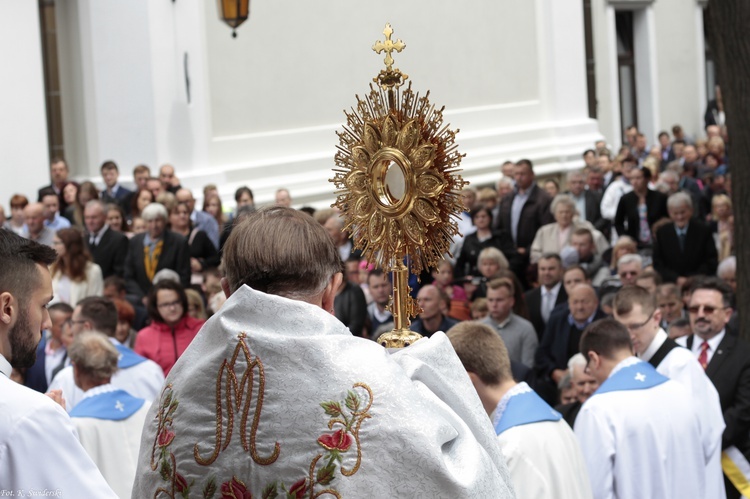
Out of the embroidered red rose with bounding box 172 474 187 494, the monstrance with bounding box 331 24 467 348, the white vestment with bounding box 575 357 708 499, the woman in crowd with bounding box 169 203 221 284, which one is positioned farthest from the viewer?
the woman in crowd with bounding box 169 203 221 284

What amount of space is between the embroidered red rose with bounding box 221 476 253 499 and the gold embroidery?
0.06 metres

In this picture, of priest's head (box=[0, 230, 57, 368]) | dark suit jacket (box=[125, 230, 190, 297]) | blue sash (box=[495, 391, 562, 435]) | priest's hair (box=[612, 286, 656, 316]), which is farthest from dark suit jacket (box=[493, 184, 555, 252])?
priest's head (box=[0, 230, 57, 368])

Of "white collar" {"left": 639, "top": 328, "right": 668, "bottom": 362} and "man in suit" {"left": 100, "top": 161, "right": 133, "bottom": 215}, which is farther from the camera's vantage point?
"man in suit" {"left": 100, "top": 161, "right": 133, "bottom": 215}

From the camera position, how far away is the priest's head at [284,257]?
2.88 metres

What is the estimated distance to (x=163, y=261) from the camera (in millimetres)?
11367

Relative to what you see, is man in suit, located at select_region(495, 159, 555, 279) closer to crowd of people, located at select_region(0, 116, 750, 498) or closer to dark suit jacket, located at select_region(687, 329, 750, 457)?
crowd of people, located at select_region(0, 116, 750, 498)

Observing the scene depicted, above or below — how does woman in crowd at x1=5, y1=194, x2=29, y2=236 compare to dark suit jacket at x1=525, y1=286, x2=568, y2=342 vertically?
above

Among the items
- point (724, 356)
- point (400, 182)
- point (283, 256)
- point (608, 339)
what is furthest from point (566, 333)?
point (283, 256)

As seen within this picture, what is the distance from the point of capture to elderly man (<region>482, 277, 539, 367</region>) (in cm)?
934

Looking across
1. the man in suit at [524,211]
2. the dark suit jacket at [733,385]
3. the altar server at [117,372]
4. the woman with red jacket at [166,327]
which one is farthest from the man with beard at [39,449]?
the man in suit at [524,211]

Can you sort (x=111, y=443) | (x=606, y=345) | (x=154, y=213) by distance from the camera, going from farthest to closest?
1. (x=154, y=213)
2. (x=111, y=443)
3. (x=606, y=345)

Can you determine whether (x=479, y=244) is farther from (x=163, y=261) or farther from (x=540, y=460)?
(x=540, y=460)

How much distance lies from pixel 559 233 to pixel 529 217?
98 centimetres

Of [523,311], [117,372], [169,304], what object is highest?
[169,304]
